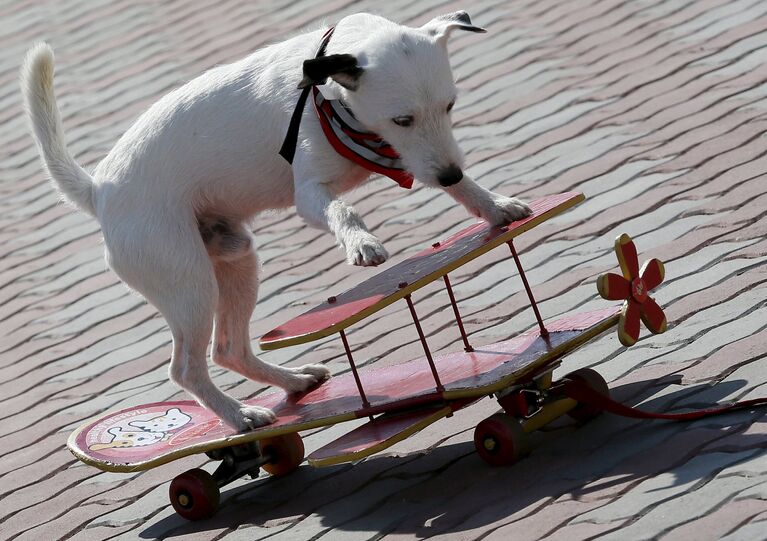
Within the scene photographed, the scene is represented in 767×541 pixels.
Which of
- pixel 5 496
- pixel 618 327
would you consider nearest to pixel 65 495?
pixel 5 496

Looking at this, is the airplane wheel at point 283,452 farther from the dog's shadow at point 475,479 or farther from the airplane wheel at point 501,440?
the airplane wheel at point 501,440

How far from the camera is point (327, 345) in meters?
5.65

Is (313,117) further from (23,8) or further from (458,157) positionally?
(23,8)

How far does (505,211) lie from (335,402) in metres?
0.86

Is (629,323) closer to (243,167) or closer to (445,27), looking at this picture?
(445,27)

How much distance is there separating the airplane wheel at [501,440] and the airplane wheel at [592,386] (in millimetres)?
254

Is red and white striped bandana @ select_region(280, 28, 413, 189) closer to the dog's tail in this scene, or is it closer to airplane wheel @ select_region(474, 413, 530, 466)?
airplane wheel @ select_region(474, 413, 530, 466)

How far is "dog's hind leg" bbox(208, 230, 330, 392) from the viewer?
15.1ft

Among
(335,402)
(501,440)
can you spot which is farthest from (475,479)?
(335,402)

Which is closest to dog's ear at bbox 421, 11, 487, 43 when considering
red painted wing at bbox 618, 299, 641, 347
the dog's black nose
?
the dog's black nose

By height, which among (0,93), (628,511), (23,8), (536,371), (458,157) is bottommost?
(628,511)

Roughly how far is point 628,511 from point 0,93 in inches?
312

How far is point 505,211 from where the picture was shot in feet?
13.2

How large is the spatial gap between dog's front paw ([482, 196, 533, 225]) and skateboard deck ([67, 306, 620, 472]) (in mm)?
396
